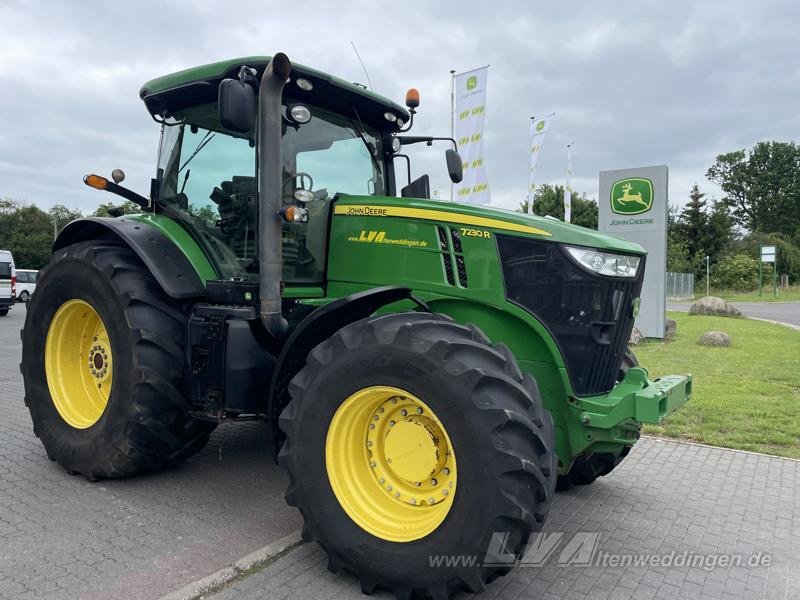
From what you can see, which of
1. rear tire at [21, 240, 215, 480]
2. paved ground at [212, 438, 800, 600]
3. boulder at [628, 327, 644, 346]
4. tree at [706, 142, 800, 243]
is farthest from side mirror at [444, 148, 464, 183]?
tree at [706, 142, 800, 243]

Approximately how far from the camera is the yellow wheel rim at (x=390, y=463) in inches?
114

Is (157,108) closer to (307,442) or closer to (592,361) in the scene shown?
(307,442)

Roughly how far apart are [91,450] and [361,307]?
2310 millimetres

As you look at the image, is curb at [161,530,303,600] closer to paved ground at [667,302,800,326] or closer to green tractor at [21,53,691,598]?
green tractor at [21,53,691,598]

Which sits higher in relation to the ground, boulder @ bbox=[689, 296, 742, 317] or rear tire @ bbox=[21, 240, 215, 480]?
rear tire @ bbox=[21, 240, 215, 480]

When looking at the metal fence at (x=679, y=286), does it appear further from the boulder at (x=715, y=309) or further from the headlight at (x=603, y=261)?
the headlight at (x=603, y=261)

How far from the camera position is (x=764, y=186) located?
74.4m

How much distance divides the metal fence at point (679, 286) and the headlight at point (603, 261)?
37.9 metres

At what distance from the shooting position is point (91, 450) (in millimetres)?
4141

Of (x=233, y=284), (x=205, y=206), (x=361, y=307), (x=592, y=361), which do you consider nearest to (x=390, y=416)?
(x=361, y=307)

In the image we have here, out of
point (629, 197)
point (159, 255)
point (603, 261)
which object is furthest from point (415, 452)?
point (629, 197)

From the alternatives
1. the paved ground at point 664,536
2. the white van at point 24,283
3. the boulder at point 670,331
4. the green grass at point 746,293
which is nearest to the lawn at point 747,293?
the green grass at point 746,293

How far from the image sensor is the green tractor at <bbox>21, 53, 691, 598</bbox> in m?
2.74

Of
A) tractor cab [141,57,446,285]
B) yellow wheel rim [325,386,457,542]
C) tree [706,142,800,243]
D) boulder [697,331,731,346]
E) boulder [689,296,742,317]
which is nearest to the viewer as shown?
yellow wheel rim [325,386,457,542]
